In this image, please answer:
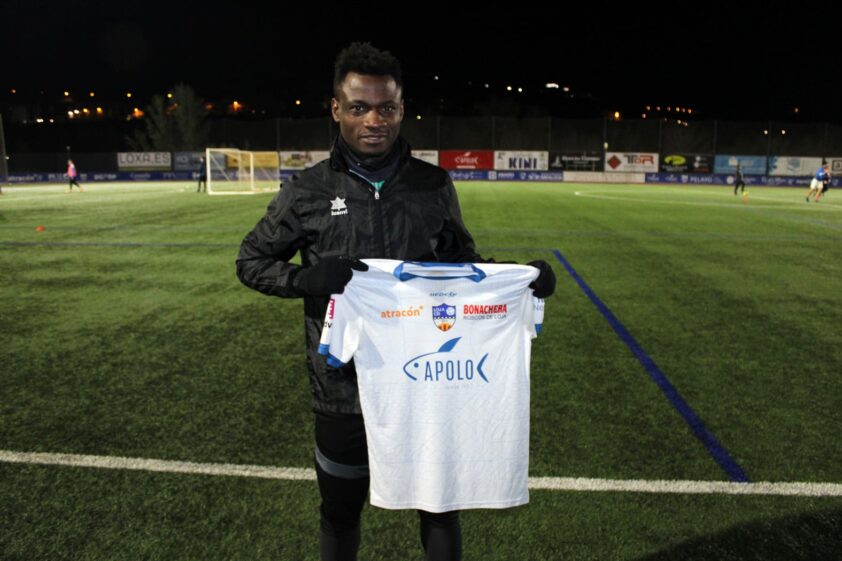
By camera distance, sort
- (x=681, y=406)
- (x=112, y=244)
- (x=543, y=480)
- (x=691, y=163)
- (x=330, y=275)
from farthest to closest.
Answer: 1. (x=691, y=163)
2. (x=112, y=244)
3. (x=681, y=406)
4. (x=543, y=480)
5. (x=330, y=275)

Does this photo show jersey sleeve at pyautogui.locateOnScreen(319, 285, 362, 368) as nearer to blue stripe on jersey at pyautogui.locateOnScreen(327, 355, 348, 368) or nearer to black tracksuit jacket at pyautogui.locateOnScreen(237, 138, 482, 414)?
blue stripe on jersey at pyautogui.locateOnScreen(327, 355, 348, 368)

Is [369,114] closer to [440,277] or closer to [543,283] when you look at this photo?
[440,277]

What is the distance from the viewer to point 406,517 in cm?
297

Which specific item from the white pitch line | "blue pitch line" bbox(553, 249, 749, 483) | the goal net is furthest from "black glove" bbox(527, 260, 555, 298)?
the goal net

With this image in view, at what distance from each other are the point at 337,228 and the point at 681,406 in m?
3.21

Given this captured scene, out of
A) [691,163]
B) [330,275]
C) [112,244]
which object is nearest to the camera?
[330,275]

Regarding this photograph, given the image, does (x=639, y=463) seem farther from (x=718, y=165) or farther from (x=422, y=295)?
(x=718, y=165)

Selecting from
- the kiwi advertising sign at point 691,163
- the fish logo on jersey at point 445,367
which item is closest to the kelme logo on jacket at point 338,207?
the fish logo on jersey at point 445,367

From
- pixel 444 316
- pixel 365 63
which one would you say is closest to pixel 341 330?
pixel 444 316

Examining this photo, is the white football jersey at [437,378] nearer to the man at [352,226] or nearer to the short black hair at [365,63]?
the man at [352,226]

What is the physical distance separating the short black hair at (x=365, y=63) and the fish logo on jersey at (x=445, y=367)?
0.97 metres

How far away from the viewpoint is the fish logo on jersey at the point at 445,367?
203 centimetres

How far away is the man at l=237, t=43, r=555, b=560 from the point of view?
6.95 feet

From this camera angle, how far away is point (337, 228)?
2.12 m
